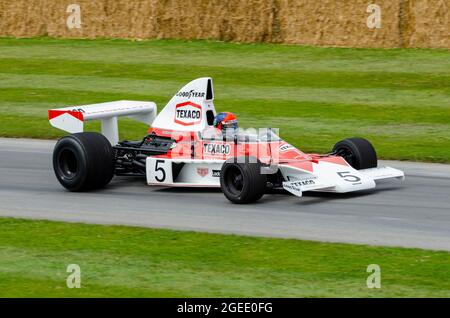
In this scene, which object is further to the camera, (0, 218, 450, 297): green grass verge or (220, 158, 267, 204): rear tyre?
(220, 158, 267, 204): rear tyre

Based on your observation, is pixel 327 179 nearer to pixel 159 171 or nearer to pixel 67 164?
pixel 159 171

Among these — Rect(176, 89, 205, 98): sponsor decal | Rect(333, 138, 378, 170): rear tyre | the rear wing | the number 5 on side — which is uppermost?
Rect(176, 89, 205, 98): sponsor decal

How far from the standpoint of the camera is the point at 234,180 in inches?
595

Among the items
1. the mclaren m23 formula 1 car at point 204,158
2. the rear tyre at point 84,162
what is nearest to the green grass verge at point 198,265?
the mclaren m23 formula 1 car at point 204,158

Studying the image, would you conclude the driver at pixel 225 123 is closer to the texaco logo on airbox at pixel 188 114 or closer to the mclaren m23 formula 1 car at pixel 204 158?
the mclaren m23 formula 1 car at pixel 204 158

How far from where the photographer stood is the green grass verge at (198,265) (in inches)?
424

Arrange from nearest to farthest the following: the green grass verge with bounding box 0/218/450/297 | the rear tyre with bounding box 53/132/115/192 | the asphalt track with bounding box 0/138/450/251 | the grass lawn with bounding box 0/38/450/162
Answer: the green grass verge with bounding box 0/218/450/297 → the asphalt track with bounding box 0/138/450/251 → the rear tyre with bounding box 53/132/115/192 → the grass lawn with bounding box 0/38/450/162

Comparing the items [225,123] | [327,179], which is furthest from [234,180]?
[225,123]

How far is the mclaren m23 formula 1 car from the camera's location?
1506 centimetres

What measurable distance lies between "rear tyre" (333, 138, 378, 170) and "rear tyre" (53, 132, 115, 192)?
3.29 metres

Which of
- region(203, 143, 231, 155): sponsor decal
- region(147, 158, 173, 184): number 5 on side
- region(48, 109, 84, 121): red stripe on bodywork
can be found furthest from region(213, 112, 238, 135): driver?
region(48, 109, 84, 121): red stripe on bodywork

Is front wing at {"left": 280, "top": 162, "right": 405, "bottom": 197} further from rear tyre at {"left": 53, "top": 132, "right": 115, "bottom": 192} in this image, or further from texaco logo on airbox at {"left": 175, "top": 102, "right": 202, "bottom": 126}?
rear tyre at {"left": 53, "top": 132, "right": 115, "bottom": 192}

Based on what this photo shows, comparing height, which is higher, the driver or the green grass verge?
the driver

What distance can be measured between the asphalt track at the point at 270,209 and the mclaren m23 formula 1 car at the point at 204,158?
0.21m
